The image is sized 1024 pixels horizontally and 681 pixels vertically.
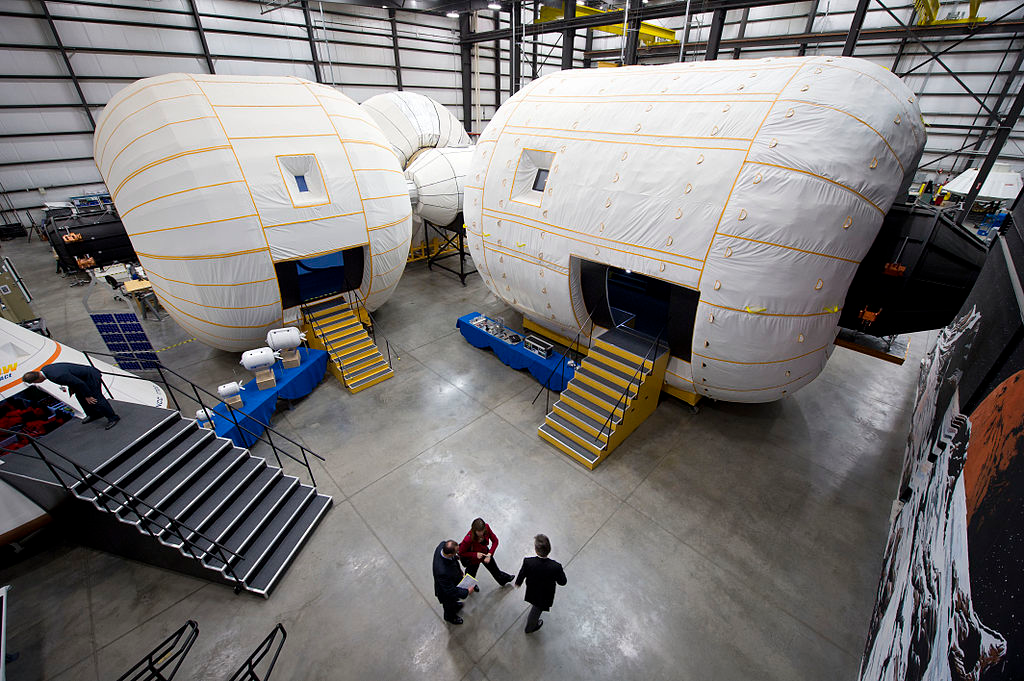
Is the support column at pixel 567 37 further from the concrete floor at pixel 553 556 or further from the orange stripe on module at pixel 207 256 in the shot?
the concrete floor at pixel 553 556

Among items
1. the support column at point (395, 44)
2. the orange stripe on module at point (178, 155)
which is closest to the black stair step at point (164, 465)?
the orange stripe on module at point (178, 155)

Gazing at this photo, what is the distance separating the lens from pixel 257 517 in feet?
17.7

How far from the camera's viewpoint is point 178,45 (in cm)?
1598

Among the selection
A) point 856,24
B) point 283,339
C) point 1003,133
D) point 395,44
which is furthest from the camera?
point 395,44

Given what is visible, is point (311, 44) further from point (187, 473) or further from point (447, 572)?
point (447, 572)

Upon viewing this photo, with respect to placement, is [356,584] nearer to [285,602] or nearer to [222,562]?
[285,602]

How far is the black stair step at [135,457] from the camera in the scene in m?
4.67

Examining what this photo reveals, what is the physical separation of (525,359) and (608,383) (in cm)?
212

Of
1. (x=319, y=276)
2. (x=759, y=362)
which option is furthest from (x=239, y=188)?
(x=759, y=362)

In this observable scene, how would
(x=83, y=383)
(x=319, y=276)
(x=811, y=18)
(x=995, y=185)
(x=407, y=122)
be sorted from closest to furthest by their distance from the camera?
(x=83, y=383) → (x=319, y=276) → (x=407, y=122) → (x=995, y=185) → (x=811, y=18)

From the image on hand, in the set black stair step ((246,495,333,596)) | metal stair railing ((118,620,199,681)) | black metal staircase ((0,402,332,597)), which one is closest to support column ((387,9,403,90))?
black metal staircase ((0,402,332,597))

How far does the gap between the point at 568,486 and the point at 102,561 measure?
20.7 ft

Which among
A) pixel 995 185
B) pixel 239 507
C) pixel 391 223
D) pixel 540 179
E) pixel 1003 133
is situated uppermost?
pixel 1003 133

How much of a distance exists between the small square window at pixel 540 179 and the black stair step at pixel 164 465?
6.69m
